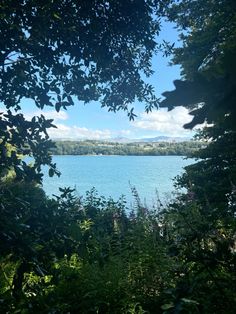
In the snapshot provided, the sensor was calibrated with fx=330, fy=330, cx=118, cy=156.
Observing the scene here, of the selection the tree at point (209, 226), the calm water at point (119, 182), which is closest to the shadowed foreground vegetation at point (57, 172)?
the tree at point (209, 226)

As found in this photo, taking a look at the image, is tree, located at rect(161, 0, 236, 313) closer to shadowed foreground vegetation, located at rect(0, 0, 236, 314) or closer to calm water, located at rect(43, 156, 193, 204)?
shadowed foreground vegetation, located at rect(0, 0, 236, 314)

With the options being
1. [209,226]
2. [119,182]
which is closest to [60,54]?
[209,226]

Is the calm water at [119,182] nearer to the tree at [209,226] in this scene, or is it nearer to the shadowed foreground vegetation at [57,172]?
the shadowed foreground vegetation at [57,172]

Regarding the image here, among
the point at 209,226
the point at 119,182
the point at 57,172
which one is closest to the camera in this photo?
the point at 57,172

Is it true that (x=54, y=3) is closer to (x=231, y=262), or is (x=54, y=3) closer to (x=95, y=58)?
(x=95, y=58)

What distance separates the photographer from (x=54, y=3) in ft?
11.0

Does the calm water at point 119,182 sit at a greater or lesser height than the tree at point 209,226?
lesser

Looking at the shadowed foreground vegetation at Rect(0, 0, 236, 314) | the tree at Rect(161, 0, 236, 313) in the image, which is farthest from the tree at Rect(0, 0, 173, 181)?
the tree at Rect(161, 0, 236, 313)

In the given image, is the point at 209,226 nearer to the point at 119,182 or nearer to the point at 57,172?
the point at 57,172

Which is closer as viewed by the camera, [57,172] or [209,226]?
[57,172]

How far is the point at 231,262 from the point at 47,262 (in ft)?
5.62

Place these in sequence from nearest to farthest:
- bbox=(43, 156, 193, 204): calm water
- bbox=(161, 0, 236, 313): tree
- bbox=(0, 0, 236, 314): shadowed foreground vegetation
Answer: bbox=(161, 0, 236, 313): tree
bbox=(0, 0, 236, 314): shadowed foreground vegetation
bbox=(43, 156, 193, 204): calm water

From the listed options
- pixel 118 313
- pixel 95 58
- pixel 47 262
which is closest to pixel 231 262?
pixel 47 262

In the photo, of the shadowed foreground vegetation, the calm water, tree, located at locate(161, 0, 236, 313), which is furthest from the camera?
the calm water
